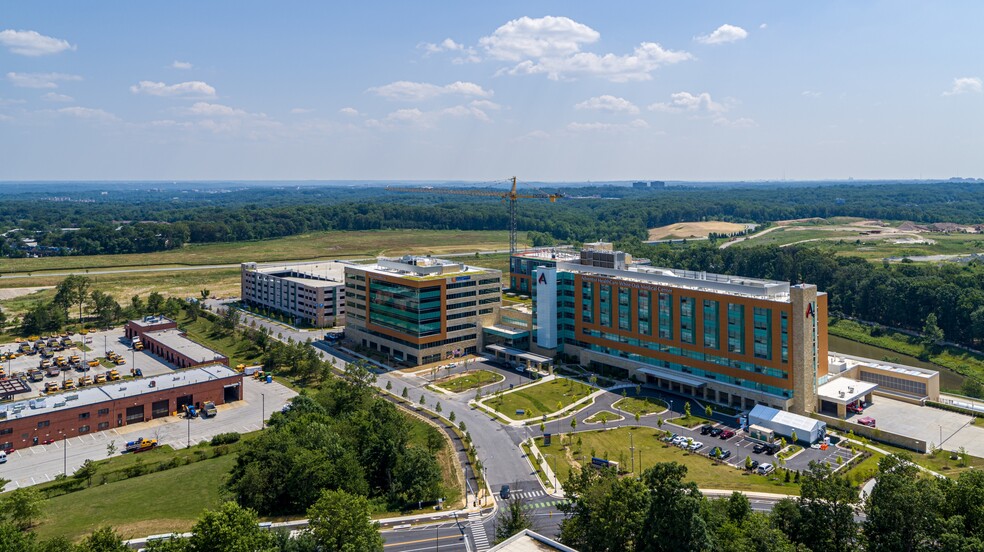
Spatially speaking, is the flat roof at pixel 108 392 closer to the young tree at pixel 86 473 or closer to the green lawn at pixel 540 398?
the young tree at pixel 86 473

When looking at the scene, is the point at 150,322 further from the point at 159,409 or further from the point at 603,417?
the point at 603,417

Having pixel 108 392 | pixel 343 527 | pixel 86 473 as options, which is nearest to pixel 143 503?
pixel 86 473

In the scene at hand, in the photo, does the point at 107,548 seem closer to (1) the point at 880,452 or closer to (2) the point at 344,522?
(2) the point at 344,522

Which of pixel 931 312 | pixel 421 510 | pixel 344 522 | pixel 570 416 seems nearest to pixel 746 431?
pixel 570 416

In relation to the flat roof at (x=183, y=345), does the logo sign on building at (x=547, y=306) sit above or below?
above

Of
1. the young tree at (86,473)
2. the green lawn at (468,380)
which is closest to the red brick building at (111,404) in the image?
the young tree at (86,473)

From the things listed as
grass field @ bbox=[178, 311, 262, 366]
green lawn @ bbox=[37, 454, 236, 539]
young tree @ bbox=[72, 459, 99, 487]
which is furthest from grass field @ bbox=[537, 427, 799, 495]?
grass field @ bbox=[178, 311, 262, 366]
